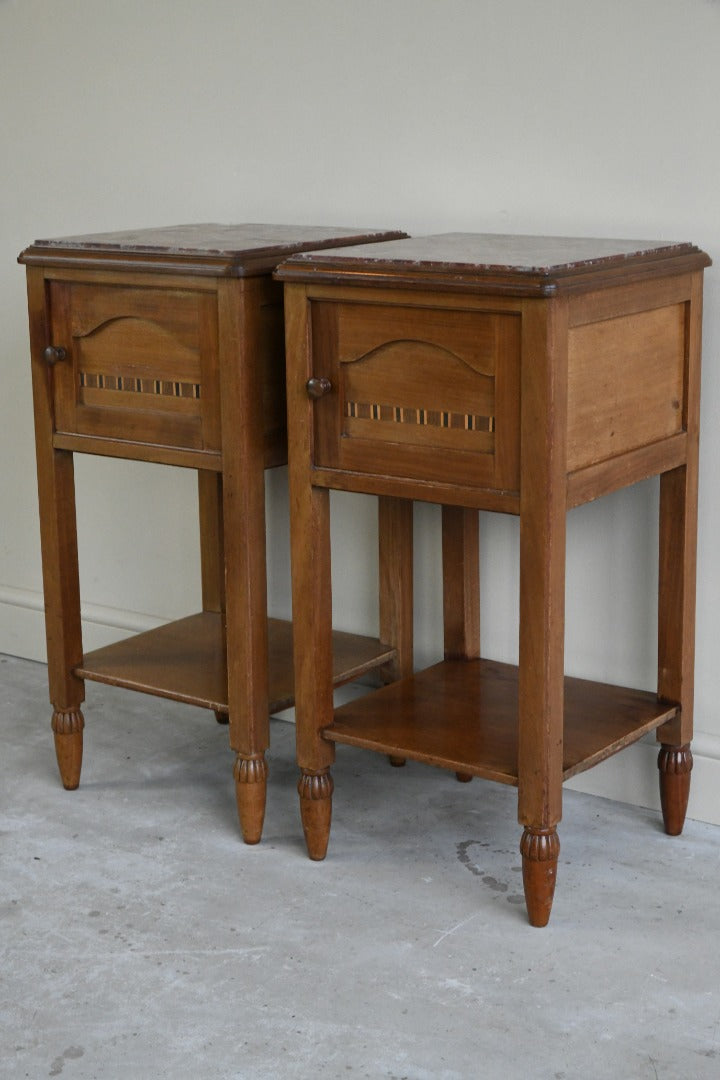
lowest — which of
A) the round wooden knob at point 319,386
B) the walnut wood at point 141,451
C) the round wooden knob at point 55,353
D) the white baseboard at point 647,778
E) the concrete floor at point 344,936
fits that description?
the concrete floor at point 344,936

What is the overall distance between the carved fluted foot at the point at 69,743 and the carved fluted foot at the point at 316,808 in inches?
20.0

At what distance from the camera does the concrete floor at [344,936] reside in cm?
183

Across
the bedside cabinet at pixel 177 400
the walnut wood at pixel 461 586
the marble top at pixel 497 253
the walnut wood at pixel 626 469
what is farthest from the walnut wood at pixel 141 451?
the walnut wood at pixel 626 469

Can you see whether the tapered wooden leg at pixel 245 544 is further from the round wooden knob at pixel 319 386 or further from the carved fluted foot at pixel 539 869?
the carved fluted foot at pixel 539 869

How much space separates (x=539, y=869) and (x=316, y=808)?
0.40m

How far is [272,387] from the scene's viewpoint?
91.4 inches

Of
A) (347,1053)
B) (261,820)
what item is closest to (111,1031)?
(347,1053)

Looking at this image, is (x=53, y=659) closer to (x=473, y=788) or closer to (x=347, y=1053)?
(x=473, y=788)

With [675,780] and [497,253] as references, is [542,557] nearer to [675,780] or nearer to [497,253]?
[497,253]

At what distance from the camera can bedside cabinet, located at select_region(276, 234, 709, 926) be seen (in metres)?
1.97

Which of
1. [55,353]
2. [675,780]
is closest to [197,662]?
[55,353]

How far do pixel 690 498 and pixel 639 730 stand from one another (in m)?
0.36

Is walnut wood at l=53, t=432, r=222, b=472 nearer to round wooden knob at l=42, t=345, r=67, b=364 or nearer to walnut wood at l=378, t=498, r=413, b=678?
round wooden knob at l=42, t=345, r=67, b=364

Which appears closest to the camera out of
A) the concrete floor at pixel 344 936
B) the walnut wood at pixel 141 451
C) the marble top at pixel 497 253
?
the concrete floor at pixel 344 936
